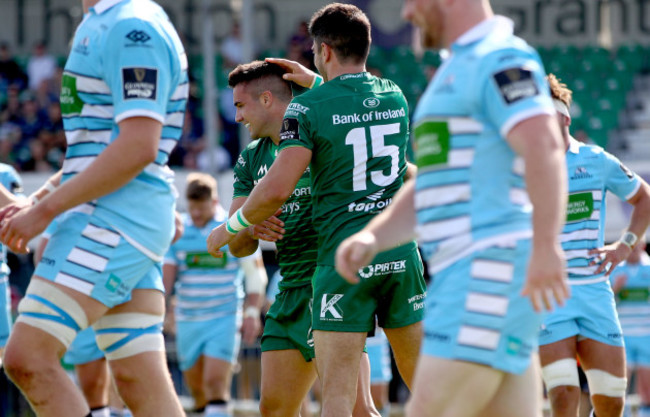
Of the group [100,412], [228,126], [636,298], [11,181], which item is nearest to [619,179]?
[11,181]

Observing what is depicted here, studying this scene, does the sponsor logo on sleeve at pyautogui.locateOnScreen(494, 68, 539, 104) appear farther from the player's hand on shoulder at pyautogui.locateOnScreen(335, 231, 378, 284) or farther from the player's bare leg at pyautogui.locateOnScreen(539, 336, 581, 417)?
the player's bare leg at pyautogui.locateOnScreen(539, 336, 581, 417)

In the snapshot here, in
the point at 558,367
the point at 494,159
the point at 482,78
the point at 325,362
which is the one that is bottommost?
the point at 558,367

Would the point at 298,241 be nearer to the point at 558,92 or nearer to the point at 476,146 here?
the point at 558,92

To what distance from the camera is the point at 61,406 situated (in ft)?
14.5

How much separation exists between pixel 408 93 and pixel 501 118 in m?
16.2

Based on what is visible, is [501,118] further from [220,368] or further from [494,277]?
[220,368]

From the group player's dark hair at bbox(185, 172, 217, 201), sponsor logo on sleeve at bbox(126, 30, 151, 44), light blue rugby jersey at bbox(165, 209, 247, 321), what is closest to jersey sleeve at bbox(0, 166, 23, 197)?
sponsor logo on sleeve at bbox(126, 30, 151, 44)

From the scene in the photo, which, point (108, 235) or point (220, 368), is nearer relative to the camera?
point (108, 235)

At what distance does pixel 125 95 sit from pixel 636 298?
29.9 feet

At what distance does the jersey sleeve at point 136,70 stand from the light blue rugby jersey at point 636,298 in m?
8.72

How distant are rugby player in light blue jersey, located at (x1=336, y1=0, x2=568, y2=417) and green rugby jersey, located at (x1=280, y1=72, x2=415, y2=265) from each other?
153 centimetres

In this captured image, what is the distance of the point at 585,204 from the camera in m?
6.76

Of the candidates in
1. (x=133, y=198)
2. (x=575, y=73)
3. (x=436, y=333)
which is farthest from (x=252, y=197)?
(x=575, y=73)

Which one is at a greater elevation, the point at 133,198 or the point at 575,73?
the point at 133,198
